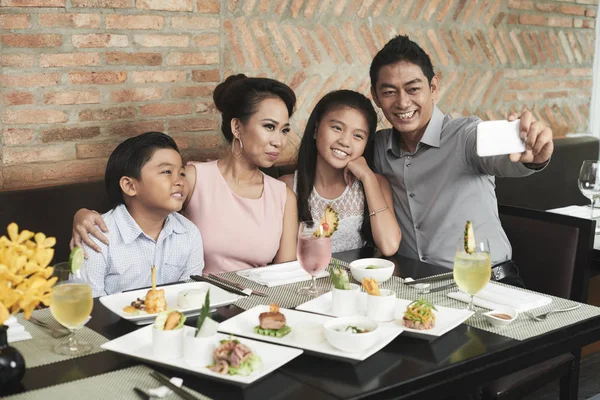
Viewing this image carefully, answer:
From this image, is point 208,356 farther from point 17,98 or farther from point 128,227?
point 17,98

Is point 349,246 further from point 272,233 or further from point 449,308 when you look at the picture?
point 449,308

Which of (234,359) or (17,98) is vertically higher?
(17,98)

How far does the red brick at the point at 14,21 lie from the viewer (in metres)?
2.73

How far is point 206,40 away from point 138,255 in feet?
4.26

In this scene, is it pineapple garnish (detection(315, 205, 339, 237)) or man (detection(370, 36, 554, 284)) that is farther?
man (detection(370, 36, 554, 284))

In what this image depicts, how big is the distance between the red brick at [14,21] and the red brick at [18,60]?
10 cm

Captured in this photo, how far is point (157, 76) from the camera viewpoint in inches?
125

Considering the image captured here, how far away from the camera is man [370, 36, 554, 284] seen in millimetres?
2811

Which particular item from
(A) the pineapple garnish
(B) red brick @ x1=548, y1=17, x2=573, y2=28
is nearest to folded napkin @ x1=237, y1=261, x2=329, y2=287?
(A) the pineapple garnish

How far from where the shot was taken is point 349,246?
292cm

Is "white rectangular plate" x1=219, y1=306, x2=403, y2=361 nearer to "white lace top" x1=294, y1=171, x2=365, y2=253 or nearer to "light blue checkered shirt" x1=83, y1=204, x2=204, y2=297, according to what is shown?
"light blue checkered shirt" x1=83, y1=204, x2=204, y2=297

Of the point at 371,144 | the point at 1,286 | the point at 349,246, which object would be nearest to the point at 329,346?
the point at 1,286

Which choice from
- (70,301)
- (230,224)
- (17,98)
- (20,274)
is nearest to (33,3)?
(17,98)

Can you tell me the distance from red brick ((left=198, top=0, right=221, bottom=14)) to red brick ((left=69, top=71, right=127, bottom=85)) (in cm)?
47
